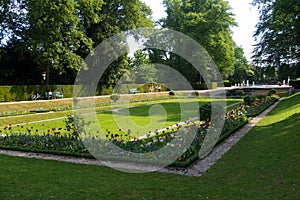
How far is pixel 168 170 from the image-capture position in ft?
18.9

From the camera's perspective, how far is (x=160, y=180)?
5.04 m

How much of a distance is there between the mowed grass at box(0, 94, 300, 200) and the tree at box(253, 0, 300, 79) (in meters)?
8.79

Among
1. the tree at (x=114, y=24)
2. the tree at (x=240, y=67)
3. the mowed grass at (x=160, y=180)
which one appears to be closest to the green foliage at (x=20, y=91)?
the tree at (x=114, y=24)

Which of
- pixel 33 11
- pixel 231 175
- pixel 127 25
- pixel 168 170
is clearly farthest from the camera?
pixel 127 25

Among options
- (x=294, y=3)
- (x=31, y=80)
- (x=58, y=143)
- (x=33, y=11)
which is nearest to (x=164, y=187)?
(x=58, y=143)

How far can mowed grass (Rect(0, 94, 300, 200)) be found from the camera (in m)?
4.19

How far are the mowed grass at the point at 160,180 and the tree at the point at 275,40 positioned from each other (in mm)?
8793

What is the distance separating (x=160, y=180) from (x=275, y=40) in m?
14.8

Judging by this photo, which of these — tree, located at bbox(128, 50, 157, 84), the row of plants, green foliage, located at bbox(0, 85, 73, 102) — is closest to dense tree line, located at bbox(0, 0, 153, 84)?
green foliage, located at bbox(0, 85, 73, 102)

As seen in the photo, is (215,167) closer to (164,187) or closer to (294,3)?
(164,187)

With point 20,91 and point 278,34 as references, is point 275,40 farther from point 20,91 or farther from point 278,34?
point 20,91

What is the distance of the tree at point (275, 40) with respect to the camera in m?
15.4

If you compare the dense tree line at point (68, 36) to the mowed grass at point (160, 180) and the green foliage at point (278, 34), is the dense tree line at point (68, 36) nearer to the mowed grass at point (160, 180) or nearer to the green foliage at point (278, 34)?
the green foliage at point (278, 34)

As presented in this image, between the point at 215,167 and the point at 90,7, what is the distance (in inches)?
917
